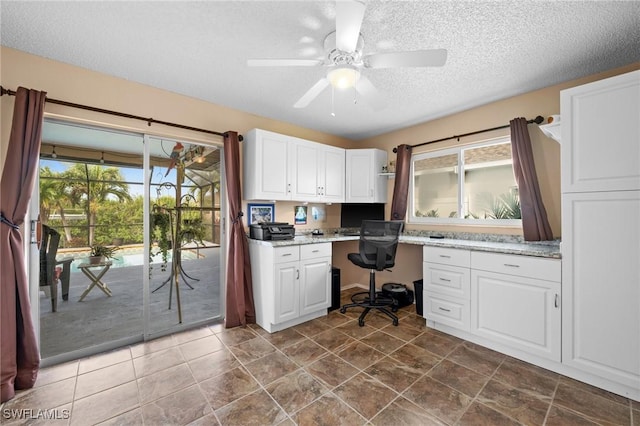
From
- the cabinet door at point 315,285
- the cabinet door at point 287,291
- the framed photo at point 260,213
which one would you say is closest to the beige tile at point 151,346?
the cabinet door at point 287,291

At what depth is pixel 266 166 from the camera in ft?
10.2

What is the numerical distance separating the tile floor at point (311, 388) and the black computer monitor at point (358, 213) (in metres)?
1.97

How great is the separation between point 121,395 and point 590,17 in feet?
13.0

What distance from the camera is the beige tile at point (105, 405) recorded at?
63.4 inches

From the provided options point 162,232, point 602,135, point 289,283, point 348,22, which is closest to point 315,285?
point 289,283

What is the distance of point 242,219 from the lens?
322cm

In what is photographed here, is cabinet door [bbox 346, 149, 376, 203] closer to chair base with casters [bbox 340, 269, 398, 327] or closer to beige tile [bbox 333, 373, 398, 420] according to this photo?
chair base with casters [bbox 340, 269, 398, 327]

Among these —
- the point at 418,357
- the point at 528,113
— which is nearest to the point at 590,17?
the point at 528,113

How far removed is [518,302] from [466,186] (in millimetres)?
1601

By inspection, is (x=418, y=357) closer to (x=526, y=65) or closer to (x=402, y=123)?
(x=526, y=65)

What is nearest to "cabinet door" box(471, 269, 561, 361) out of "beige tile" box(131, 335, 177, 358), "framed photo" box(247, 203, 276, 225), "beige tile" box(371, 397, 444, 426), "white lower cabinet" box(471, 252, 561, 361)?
"white lower cabinet" box(471, 252, 561, 361)

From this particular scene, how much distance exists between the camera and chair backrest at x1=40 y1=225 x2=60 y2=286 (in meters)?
2.28

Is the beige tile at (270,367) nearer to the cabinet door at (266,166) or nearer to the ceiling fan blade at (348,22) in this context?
the cabinet door at (266,166)

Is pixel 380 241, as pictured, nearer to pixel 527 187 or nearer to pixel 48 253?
pixel 527 187
